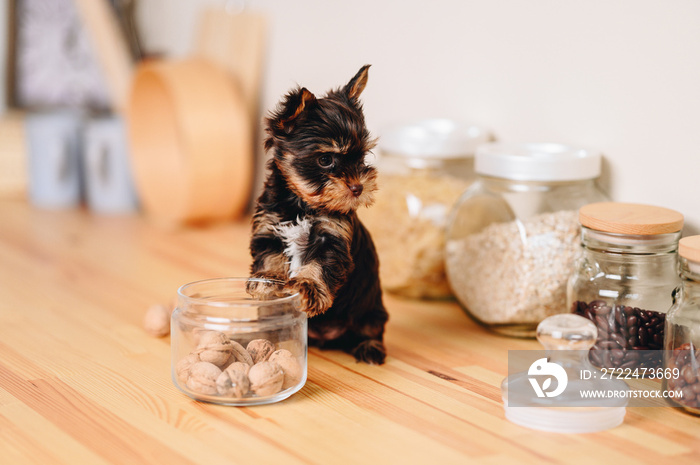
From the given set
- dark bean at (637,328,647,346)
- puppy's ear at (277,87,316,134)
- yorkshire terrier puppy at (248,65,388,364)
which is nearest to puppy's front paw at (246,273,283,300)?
yorkshire terrier puppy at (248,65,388,364)

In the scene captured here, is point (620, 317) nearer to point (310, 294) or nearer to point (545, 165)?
point (545, 165)

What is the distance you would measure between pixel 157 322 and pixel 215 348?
0.34 m

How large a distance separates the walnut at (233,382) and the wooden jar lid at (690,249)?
60cm

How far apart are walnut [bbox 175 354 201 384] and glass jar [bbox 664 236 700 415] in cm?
64

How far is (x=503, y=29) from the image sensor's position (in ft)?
5.16

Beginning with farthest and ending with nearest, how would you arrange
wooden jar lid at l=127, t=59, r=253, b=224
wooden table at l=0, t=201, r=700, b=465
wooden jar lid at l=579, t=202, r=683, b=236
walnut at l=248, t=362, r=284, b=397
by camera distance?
1. wooden jar lid at l=127, t=59, r=253, b=224
2. wooden jar lid at l=579, t=202, r=683, b=236
3. walnut at l=248, t=362, r=284, b=397
4. wooden table at l=0, t=201, r=700, b=465

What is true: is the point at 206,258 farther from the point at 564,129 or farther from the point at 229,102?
the point at 564,129

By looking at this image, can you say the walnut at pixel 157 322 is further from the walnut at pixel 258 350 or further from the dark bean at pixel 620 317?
the dark bean at pixel 620 317

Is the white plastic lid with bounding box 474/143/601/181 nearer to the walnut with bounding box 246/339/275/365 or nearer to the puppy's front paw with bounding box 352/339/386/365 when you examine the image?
the puppy's front paw with bounding box 352/339/386/365

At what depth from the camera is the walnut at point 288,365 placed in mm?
1067

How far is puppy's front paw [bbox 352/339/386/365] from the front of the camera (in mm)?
1253

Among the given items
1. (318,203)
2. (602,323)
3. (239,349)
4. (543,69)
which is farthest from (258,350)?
(543,69)

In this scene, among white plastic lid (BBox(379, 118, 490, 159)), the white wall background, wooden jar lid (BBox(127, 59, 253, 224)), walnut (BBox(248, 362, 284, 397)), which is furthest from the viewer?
wooden jar lid (BBox(127, 59, 253, 224))

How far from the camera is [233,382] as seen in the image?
3.42 ft
